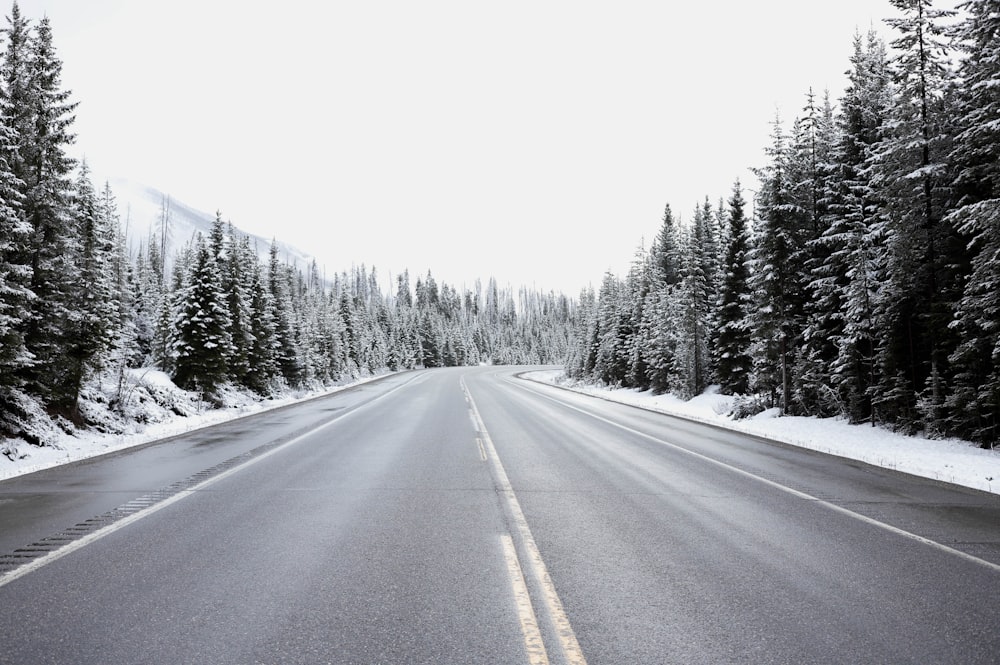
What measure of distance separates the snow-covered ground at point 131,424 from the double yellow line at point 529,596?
29.7 ft

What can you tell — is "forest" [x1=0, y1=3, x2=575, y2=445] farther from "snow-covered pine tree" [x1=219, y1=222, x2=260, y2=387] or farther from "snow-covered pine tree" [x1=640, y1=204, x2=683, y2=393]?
"snow-covered pine tree" [x1=640, y1=204, x2=683, y2=393]

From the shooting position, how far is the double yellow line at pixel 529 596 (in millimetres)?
3590

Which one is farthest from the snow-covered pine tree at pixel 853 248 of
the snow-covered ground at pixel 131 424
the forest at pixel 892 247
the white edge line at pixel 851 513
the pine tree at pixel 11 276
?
the pine tree at pixel 11 276

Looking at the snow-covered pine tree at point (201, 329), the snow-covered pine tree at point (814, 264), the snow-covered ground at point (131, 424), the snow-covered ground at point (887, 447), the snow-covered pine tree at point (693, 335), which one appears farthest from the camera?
the snow-covered pine tree at point (693, 335)

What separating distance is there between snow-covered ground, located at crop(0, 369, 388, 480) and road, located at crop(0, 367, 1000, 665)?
2.66 meters

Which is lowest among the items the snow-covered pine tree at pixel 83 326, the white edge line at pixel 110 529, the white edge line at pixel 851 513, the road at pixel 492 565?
the white edge line at pixel 851 513

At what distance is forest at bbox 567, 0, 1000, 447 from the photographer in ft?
44.3

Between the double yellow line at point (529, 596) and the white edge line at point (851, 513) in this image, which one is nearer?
the double yellow line at point (529, 596)

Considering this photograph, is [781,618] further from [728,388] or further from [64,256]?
[728,388]

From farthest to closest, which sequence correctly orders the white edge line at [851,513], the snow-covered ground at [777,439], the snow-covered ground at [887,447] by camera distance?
the snow-covered ground at [777,439] → the snow-covered ground at [887,447] → the white edge line at [851,513]

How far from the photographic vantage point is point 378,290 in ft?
597

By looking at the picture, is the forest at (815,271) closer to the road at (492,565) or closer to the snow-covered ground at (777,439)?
the snow-covered ground at (777,439)

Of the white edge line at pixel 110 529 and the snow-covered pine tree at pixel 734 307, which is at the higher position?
the snow-covered pine tree at pixel 734 307

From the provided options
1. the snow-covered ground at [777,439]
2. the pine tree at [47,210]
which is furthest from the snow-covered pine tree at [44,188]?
the snow-covered ground at [777,439]
